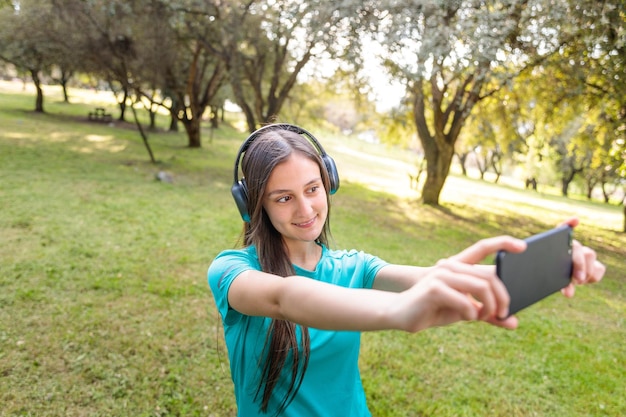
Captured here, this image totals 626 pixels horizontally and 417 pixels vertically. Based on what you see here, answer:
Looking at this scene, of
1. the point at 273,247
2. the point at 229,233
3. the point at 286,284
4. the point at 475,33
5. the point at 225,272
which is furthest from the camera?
the point at 229,233

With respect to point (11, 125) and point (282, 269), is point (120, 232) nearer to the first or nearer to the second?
point (282, 269)

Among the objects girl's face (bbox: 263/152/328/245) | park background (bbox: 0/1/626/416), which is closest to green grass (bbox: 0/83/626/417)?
park background (bbox: 0/1/626/416)

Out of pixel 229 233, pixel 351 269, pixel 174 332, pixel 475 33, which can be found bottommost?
pixel 174 332

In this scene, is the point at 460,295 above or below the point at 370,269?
above

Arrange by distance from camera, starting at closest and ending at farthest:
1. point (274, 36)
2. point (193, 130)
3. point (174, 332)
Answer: point (174, 332)
point (274, 36)
point (193, 130)

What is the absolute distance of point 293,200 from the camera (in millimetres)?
1576

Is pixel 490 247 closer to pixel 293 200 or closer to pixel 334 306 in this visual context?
pixel 334 306

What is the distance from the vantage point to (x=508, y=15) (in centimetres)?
765

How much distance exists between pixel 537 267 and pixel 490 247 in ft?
0.47

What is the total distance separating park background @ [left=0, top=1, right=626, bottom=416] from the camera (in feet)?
14.0

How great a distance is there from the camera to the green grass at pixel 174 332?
160 inches

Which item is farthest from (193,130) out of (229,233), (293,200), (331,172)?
(293,200)

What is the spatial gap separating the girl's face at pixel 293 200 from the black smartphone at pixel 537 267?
806 millimetres

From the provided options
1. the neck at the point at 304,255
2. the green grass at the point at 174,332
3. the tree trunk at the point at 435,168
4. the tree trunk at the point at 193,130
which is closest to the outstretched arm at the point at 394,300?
the neck at the point at 304,255
